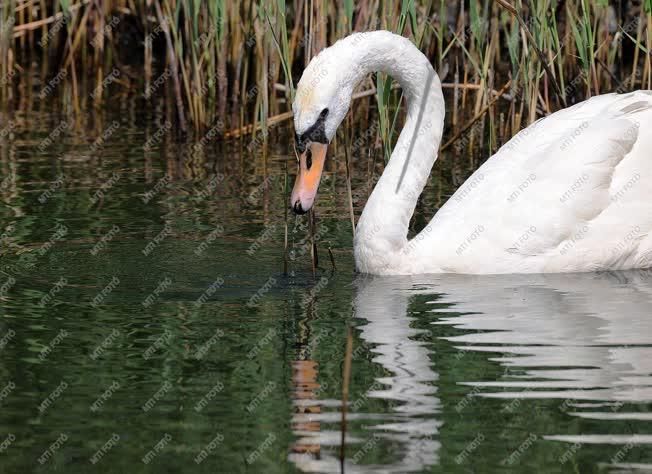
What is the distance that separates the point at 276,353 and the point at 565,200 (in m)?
2.61

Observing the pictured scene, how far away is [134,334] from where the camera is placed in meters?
7.10

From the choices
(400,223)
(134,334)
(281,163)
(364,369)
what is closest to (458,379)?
(364,369)

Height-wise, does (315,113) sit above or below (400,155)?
above

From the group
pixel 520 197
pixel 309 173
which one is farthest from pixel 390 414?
pixel 520 197

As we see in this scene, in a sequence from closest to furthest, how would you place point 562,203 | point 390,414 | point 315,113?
point 390,414 < point 315,113 < point 562,203

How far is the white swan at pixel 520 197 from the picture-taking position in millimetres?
8398

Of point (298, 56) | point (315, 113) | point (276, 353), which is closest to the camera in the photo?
point (276, 353)

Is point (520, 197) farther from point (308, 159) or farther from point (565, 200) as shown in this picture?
point (308, 159)

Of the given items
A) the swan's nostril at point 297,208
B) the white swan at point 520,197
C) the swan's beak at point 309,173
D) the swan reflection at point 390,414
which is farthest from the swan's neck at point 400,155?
the swan reflection at point 390,414

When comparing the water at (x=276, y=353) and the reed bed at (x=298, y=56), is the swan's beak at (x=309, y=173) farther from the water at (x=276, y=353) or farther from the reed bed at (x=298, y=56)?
the reed bed at (x=298, y=56)

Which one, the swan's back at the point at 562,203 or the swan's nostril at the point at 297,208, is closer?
the swan's nostril at the point at 297,208

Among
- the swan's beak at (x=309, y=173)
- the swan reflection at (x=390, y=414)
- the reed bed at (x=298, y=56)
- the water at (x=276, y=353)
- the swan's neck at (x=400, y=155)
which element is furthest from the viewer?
the reed bed at (x=298, y=56)

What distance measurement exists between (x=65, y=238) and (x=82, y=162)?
9.33 ft

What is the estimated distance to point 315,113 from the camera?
25.2 ft
